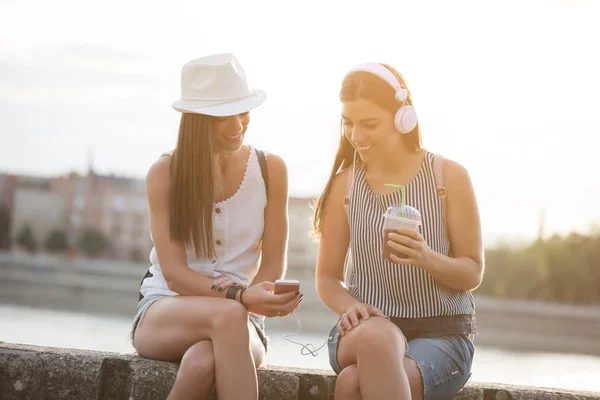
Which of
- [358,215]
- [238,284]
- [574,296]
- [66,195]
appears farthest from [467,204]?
[66,195]

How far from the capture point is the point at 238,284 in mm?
2627

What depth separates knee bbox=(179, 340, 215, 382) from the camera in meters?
2.38

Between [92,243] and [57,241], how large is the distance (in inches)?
92.7

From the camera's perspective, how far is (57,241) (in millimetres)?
59938

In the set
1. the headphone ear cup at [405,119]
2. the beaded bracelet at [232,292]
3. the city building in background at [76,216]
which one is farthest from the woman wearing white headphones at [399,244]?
the city building in background at [76,216]

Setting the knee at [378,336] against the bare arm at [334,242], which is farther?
the bare arm at [334,242]

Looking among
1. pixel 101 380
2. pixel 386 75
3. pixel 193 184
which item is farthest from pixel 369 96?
pixel 101 380

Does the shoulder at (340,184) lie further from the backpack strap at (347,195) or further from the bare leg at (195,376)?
the bare leg at (195,376)

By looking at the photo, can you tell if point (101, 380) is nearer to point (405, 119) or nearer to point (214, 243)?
point (214, 243)

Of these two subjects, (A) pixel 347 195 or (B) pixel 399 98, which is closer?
(B) pixel 399 98

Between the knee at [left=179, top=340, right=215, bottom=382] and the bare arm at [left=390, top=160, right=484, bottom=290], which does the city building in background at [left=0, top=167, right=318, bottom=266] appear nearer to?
the bare arm at [left=390, top=160, right=484, bottom=290]

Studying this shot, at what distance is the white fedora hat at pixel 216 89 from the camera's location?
8.84ft

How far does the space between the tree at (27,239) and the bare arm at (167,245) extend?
59562 millimetres

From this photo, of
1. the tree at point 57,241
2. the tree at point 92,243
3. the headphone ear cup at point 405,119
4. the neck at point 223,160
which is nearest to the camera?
the headphone ear cup at point 405,119
